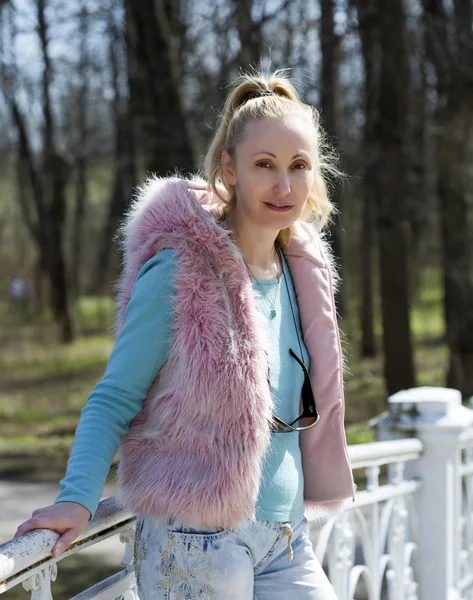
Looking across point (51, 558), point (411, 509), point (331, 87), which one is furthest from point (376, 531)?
point (331, 87)

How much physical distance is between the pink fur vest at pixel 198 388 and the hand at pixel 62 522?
0.59 feet

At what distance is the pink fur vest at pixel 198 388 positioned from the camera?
6.56ft

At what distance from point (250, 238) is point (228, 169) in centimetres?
18

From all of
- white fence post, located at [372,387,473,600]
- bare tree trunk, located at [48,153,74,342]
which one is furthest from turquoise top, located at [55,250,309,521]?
bare tree trunk, located at [48,153,74,342]

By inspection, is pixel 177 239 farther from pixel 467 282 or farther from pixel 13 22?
pixel 13 22

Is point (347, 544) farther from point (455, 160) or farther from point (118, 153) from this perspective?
point (118, 153)

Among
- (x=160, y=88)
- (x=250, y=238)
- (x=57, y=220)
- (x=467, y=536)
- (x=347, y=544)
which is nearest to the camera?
(x=250, y=238)

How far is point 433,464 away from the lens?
3.79m

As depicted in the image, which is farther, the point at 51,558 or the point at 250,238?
the point at 250,238

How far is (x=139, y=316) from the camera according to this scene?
202 centimetres

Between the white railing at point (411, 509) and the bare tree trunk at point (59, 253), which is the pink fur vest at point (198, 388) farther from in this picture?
the bare tree trunk at point (59, 253)

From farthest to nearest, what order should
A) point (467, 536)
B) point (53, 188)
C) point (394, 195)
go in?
point (53, 188)
point (394, 195)
point (467, 536)

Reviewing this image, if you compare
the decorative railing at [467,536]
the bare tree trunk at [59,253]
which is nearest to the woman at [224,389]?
the decorative railing at [467,536]

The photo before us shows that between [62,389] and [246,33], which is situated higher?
[246,33]
